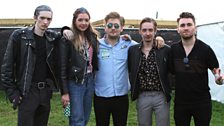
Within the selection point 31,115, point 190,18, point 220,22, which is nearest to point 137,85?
point 190,18

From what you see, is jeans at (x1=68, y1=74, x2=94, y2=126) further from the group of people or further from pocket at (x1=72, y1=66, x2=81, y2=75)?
pocket at (x1=72, y1=66, x2=81, y2=75)

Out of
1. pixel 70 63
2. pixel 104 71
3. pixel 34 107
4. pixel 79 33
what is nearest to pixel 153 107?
pixel 104 71

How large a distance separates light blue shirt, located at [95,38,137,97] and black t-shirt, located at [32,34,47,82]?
A: 62cm

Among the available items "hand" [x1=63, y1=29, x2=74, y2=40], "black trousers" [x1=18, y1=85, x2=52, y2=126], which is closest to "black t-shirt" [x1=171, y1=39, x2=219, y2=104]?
"hand" [x1=63, y1=29, x2=74, y2=40]

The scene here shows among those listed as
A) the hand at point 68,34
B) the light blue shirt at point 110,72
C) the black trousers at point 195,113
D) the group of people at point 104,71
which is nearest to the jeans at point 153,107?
the group of people at point 104,71

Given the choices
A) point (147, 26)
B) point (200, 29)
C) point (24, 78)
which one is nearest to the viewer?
point (24, 78)

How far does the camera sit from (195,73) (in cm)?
399

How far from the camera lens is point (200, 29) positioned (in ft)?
32.8

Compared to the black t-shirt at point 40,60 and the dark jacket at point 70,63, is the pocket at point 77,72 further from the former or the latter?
the black t-shirt at point 40,60

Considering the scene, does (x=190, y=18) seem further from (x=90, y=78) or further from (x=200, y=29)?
(x=200, y=29)

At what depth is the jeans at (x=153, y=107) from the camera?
413 centimetres

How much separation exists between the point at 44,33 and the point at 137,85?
1.18m

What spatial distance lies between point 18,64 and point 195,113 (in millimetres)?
1948

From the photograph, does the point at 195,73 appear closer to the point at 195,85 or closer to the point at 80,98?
the point at 195,85
